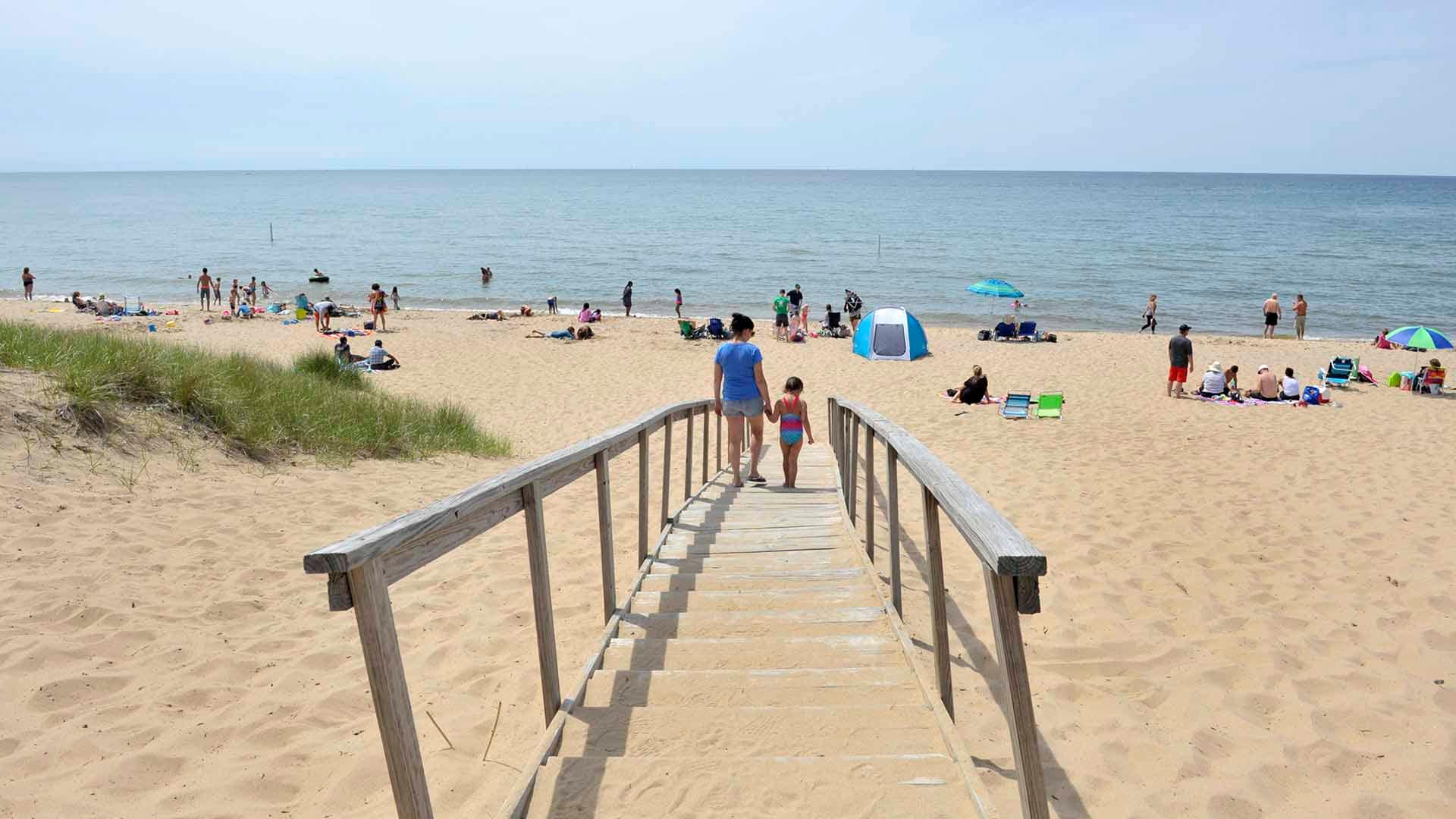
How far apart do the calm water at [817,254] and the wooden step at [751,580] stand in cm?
2520

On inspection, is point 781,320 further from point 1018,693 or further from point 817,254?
point 817,254

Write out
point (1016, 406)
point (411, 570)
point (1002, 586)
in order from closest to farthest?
point (1002, 586) < point (411, 570) < point (1016, 406)

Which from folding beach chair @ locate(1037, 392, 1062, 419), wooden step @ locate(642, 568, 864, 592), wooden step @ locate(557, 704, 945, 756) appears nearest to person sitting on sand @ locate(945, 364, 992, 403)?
folding beach chair @ locate(1037, 392, 1062, 419)

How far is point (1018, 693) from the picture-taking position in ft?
6.33

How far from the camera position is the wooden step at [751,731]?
2.59m

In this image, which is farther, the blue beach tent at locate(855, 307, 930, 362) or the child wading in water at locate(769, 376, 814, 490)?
the blue beach tent at locate(855, 307, 930, 362)

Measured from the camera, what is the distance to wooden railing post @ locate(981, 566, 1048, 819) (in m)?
1.88

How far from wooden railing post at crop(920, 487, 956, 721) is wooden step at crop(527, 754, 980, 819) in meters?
0.56

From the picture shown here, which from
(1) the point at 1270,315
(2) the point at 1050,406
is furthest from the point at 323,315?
(1) the point at 1270,315

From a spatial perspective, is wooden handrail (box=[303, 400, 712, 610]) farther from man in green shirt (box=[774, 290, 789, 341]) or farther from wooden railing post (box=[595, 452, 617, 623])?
man in green shirt (box=[774, 290, 789, 341])

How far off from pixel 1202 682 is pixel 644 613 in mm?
2867

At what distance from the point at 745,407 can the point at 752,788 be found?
4939 mm

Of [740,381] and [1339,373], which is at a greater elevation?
[740,381]

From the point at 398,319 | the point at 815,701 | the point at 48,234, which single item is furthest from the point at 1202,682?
the point at 48,234
